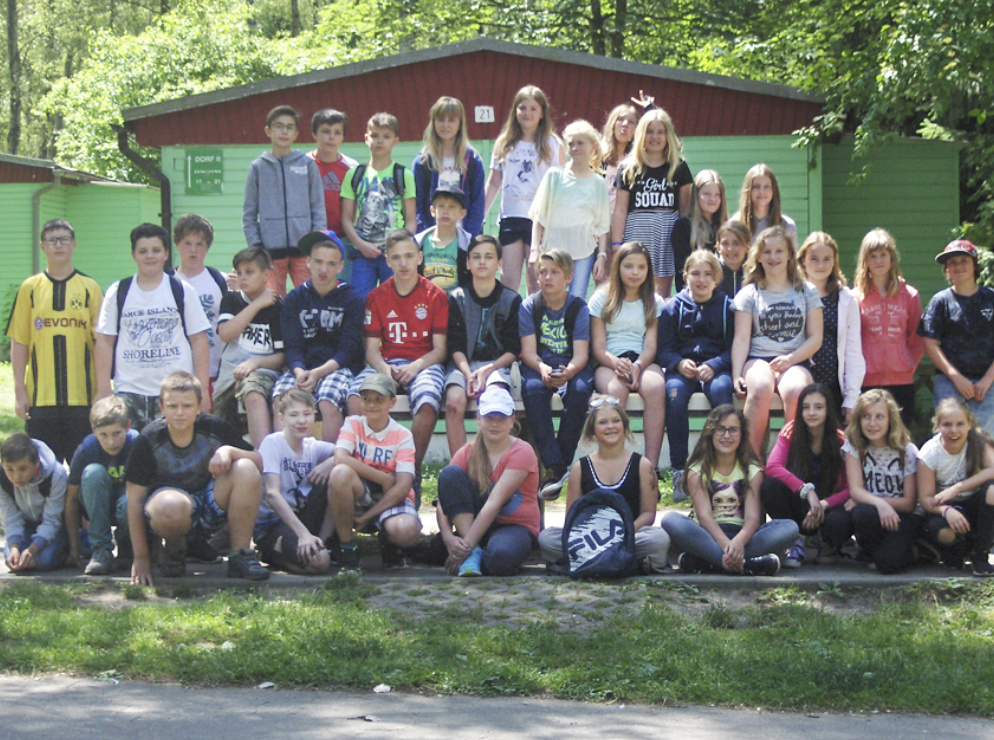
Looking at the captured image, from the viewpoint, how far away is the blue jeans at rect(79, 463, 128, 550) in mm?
7230

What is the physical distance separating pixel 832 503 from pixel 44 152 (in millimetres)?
51337

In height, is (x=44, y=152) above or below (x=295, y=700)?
above

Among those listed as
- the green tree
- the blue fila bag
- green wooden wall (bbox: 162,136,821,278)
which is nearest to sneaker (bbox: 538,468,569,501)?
the blue fila bag

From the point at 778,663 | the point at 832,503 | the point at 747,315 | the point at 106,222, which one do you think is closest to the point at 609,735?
the point at 778,663

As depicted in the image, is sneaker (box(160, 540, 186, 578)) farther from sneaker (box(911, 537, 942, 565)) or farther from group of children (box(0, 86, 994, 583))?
sneaker (box(911, 537, 942, 565))

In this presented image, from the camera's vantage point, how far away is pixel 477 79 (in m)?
14.4

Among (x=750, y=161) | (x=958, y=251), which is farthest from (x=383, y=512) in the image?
(x=750, y=161)

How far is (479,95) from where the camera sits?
47.3 ft

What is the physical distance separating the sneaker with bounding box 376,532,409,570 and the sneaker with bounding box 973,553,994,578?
3.38 metres

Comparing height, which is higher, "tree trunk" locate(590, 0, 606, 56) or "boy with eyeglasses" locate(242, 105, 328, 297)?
"tree trunk" locate(590, 0, 606, 56)

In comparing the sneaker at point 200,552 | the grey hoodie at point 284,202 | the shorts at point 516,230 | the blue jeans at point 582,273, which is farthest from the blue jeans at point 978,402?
the sneaker at point 200,552

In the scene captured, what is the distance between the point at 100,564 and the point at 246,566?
0.94 m

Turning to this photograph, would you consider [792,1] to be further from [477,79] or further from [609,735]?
[609,735]

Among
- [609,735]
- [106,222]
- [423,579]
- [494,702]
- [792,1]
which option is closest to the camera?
[609,735]
